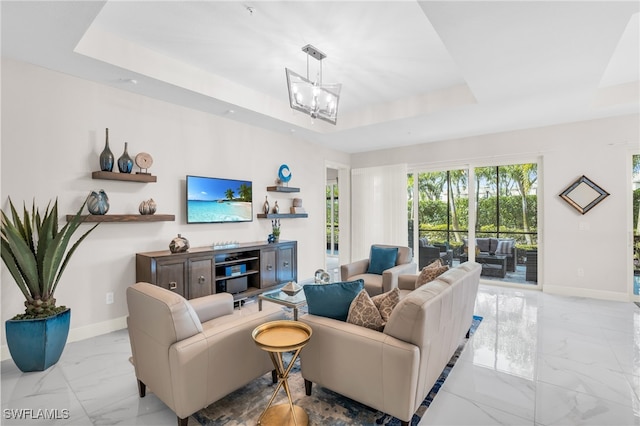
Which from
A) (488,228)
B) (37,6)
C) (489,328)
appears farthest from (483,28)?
(488,228)

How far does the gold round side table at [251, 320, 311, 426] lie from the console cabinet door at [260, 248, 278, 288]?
248 centimetres

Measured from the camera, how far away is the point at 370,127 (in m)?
4.84

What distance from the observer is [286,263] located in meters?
4.80

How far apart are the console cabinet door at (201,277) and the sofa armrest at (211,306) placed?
3.44 ft

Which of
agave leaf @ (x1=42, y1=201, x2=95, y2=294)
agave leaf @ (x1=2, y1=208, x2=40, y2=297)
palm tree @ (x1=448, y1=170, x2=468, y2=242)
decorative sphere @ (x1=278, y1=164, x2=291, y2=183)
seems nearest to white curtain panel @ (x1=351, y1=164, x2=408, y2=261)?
palm tree @ (x1=448, y1=170, x2=468, y2=242)

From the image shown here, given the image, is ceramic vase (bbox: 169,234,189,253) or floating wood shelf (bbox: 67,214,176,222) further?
ceramic vase (bbox: 169,234,189,253)

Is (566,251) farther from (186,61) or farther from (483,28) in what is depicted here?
(186,61)

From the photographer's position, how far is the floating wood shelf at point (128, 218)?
119 inches

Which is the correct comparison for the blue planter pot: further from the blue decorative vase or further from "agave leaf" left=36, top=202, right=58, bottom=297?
the blue decorative vase

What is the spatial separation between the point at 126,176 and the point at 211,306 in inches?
71.0

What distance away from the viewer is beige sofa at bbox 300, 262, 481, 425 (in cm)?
169

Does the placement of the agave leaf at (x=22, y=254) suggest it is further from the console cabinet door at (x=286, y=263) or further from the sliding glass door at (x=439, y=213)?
the sliding glass door at (x=439, y=213)

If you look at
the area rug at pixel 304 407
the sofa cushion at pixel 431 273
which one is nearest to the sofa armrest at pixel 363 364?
the area rug at pixel 304 407

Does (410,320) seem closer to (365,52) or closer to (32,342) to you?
(365,52)
